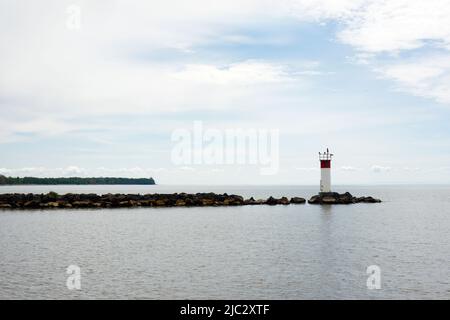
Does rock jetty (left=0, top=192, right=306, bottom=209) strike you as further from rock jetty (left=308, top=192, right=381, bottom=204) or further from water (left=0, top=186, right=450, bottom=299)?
water (left=0, top=186, right=450, bottom=299)

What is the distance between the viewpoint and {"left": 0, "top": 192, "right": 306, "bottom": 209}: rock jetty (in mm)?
81312

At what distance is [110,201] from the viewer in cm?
8419

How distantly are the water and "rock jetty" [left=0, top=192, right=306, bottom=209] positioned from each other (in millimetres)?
23436

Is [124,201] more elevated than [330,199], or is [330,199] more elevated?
[330,199]

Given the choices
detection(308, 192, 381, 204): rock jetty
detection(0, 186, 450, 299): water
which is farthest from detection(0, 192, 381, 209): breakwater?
detection(0, 186, 450, 299): water

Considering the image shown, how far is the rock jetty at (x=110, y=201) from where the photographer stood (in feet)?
267

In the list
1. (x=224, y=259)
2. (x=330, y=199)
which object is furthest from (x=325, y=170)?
(x=224, y=259)

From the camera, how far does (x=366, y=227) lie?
52.6m

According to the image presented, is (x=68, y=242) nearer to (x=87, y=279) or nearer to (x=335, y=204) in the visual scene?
(x=87, y=279)

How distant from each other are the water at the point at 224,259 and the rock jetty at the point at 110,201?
23436 mm

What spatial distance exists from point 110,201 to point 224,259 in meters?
55.3

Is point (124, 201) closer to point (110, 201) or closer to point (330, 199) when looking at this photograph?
point (110, 201)

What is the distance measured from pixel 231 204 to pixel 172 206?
10901 millimetres

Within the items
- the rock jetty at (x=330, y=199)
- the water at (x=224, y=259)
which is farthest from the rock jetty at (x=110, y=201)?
the water at (x=224, y=259)
